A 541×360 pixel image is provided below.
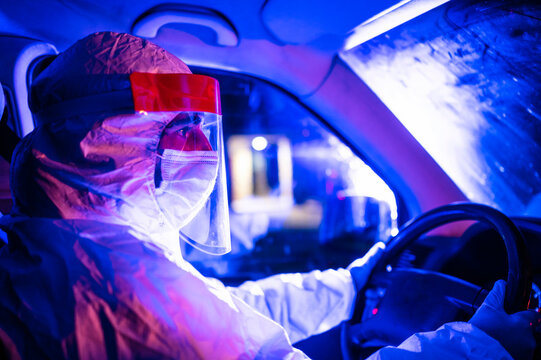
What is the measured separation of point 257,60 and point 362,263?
115cm

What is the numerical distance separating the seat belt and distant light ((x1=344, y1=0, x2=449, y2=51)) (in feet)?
4.93

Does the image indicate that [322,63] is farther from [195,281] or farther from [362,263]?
[195,281]

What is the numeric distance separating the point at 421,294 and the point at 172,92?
1.13m

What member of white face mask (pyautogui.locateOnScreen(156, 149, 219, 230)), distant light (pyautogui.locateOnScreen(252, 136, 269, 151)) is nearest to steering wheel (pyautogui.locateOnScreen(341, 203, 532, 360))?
white face mask (pyautogui.locateOnScreen(156, 149, 219, 230))

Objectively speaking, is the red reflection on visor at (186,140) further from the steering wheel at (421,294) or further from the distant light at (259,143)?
the distant light at (259,143)

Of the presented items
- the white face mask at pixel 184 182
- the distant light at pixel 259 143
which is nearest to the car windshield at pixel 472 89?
the white face mask at pixel 184 182

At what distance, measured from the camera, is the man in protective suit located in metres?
0.78

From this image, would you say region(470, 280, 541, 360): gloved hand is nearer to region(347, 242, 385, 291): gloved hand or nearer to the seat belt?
region(347, 242, 385, 291): gloved hand

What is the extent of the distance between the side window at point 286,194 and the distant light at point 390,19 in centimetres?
56

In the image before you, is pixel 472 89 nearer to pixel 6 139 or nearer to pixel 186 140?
pixel 186 140

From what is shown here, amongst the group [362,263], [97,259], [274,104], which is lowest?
[274,104]

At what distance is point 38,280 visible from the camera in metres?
0.81

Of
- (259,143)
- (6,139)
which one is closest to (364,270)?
(6,139)

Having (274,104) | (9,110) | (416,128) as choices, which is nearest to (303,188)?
A: (274,104)
